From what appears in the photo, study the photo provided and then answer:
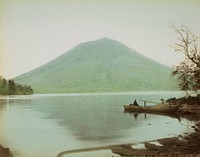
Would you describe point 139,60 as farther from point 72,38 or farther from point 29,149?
point 29,149

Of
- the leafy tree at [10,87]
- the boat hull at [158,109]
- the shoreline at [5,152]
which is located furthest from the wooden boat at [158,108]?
the shoreline at [5,152]

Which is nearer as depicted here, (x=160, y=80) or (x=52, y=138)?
(x=52, y=138)

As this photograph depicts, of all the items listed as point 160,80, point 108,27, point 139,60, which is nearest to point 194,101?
point 160,80

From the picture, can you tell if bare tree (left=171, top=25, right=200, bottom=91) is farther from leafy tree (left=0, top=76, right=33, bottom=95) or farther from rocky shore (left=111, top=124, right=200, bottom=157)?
leafy tree (left=0, top=76, right=33, bottom=95)

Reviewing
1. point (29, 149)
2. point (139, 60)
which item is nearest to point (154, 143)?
point (139, 60)

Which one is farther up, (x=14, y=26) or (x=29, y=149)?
(x=14, y=26)

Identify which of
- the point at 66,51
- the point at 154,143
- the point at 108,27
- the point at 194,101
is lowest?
the point at 154,143
